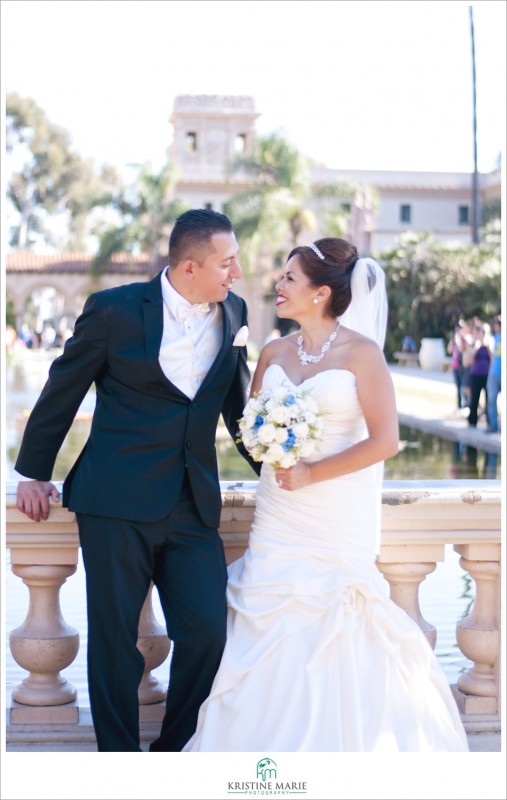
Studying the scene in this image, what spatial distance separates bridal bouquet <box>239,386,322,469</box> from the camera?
3363mm

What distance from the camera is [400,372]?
32.8 m

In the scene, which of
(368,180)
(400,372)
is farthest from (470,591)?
(368,180)

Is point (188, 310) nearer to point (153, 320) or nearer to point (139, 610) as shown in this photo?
point (153, 320)

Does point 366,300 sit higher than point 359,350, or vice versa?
point 366,300

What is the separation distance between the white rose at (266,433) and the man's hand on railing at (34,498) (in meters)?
0.68

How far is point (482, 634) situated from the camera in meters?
3.66

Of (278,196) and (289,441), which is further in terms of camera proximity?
(278,196)

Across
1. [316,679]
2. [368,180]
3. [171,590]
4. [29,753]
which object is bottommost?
[29,753]

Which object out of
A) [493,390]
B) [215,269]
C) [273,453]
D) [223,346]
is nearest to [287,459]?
[273,453]

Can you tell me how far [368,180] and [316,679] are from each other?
62.9m

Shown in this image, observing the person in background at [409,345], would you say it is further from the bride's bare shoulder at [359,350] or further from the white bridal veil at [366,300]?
the bride's bare shoulder at [359,350]

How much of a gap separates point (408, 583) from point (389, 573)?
72mm

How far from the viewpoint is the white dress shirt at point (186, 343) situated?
11.3 ft

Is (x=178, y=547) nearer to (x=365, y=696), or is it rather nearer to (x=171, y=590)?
(x=171, y=590)
